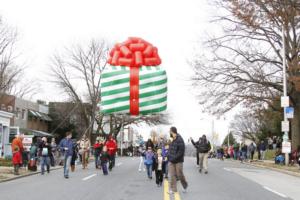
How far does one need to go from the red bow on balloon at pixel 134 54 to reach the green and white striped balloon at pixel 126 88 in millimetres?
56

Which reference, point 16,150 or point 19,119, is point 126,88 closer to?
point 16,150

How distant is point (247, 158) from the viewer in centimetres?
4116

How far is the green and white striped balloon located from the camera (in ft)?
17.3

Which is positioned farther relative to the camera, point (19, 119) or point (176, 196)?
point (19, 119)

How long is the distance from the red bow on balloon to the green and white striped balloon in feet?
0.19

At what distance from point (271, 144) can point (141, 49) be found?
6535 cm

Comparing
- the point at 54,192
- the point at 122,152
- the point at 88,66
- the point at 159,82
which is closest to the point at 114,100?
the point at 159,82

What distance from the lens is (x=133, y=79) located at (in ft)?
17.3

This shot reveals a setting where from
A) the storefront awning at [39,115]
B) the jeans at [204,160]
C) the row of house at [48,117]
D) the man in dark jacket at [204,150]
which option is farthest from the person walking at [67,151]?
the storefront awning at [39,115]

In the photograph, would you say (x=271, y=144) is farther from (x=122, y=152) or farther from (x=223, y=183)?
(x=223, y=183)

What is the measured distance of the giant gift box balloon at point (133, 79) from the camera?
5.27 m

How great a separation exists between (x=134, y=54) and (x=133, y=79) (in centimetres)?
27

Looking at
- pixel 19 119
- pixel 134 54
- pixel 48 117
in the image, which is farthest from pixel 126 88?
pixel 48 117

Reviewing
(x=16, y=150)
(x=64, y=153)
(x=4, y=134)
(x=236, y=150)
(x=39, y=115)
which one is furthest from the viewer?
(x=39, y=115)
